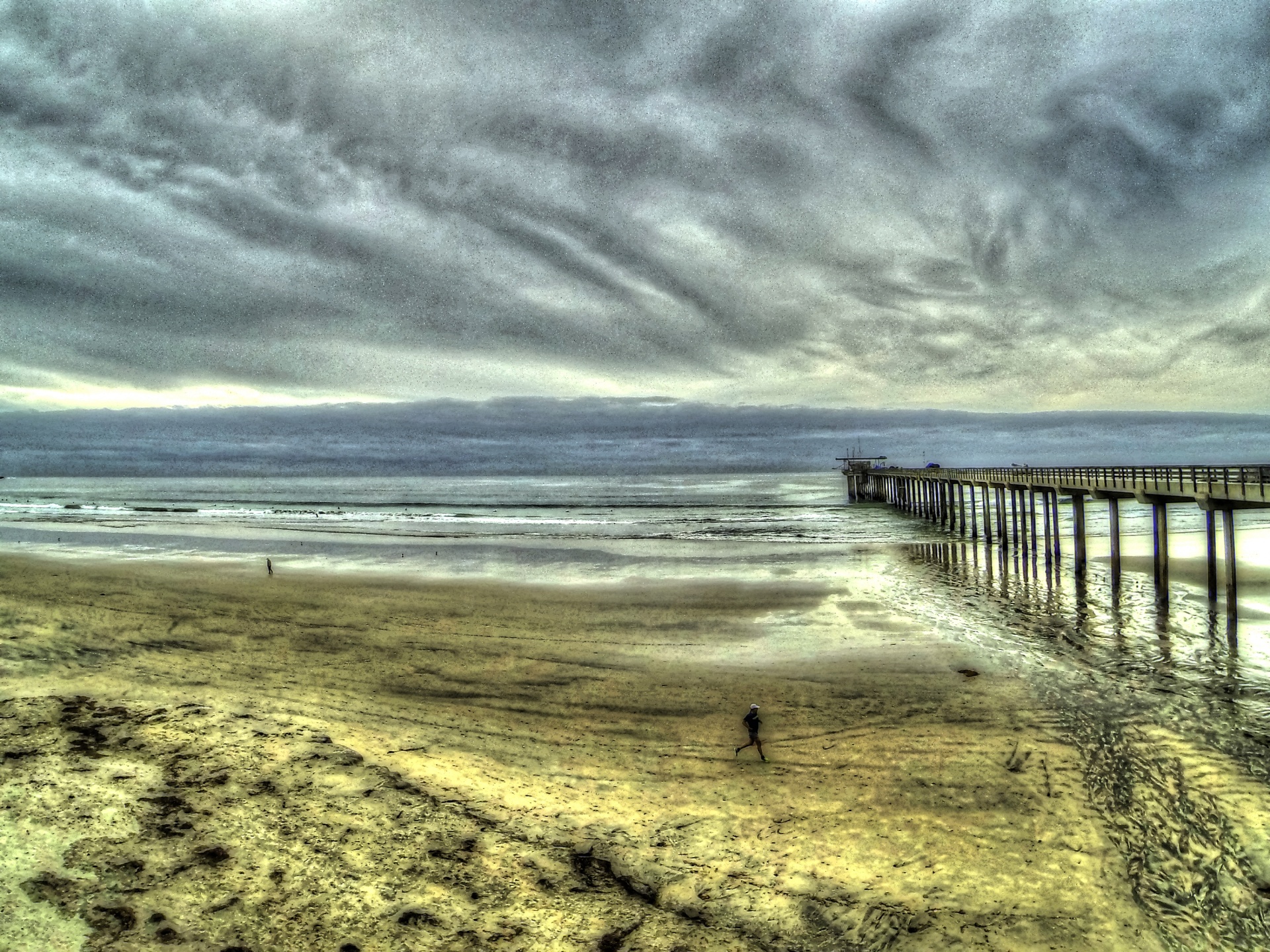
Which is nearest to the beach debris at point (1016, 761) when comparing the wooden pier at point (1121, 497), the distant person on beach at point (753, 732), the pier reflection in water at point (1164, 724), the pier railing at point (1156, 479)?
the pier reflection in water at point (1164, 724)

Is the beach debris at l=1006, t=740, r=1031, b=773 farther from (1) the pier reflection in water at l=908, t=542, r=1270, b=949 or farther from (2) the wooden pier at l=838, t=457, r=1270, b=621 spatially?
(2) the wooden pier at l=838, t=457, r=1270, b=621

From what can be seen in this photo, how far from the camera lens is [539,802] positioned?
813 centimetres

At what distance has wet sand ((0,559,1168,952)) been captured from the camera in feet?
18.7

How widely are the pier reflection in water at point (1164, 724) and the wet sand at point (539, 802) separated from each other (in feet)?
1.41

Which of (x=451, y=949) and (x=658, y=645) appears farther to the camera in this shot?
(x=658, y=645)

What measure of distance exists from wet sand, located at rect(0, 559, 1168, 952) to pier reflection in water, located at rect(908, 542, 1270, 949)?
43 cm

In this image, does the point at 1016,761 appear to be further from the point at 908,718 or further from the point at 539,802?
the point at 539,802

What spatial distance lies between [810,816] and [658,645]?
804 centimetres

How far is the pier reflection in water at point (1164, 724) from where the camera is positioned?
21.5 feet

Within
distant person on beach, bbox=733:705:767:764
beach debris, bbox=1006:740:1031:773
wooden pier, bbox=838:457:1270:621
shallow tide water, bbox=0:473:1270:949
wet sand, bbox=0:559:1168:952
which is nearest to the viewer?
wet sand, bbox=0:559:1168:952

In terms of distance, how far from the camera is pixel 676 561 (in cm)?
3022

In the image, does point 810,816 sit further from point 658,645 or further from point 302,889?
point 658,645

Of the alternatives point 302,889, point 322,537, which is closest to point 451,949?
point 302,889

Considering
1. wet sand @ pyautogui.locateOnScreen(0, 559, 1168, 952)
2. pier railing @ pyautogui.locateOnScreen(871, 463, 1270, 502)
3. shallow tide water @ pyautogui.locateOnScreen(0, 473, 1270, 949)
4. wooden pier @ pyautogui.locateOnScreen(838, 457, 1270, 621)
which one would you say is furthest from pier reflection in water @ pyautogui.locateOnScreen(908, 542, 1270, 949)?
pier railing @ pyautogui.locateOnScreen(871, 463, 1270, 502)
